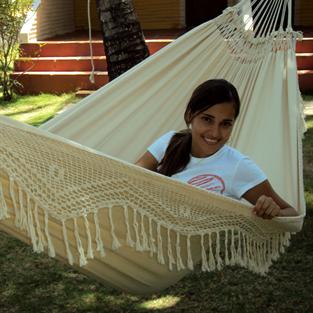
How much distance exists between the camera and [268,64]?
2.73 m

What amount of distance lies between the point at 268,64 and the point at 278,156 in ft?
1.91

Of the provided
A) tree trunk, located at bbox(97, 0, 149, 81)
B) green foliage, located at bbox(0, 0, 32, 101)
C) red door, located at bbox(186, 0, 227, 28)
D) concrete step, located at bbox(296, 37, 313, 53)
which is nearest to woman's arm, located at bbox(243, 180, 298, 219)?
tree trunk, located at bbox(97, 0, 149, 81)

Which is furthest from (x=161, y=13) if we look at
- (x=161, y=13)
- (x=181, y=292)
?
(x=181, y=292)

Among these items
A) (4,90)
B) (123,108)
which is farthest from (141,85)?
(4,90)

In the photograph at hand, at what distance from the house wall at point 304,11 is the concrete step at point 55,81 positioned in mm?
2987

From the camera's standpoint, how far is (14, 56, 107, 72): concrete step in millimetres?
6816

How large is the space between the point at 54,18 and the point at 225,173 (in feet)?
22.2

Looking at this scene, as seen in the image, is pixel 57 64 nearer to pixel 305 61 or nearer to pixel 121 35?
pixel 305 61

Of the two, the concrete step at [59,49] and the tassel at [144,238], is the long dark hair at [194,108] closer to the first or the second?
the tassel at [144,238]

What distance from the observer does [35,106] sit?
20.6 feet

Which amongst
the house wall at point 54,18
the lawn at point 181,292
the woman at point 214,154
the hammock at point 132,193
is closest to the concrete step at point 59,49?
the house wall at point 54,18

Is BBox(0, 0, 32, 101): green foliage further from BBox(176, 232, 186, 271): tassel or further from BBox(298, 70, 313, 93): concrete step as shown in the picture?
BBox(176, 232, 186, 271): tassel

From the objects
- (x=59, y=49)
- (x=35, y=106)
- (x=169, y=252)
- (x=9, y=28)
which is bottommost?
(x=35, y=106)

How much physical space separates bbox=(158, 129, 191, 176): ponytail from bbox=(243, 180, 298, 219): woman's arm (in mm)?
258
